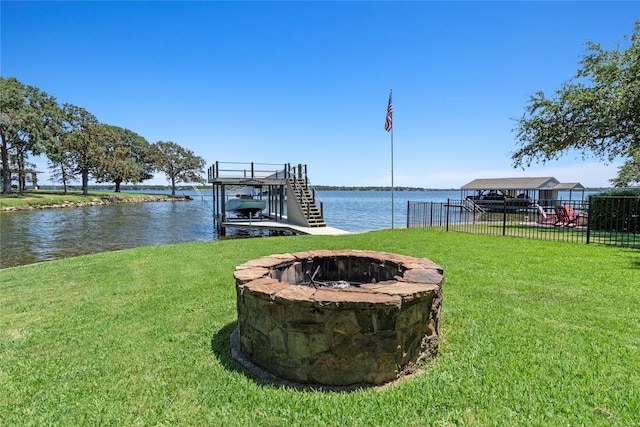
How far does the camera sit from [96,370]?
3150 mm

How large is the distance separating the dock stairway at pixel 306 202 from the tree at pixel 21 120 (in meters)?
31.3

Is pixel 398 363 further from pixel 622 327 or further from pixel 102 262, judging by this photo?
pixel 102 262

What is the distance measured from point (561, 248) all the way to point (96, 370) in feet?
33.0

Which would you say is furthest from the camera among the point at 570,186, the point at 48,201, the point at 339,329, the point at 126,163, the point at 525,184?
the point at 126,163

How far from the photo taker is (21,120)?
32.1 metres

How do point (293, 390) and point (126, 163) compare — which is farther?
point (126, 163)

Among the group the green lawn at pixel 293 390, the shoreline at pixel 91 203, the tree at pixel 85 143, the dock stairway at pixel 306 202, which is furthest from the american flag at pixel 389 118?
the tree at pixel 85 143

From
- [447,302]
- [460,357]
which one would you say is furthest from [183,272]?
[460,357]

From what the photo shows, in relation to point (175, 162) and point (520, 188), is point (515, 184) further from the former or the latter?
point (175, 162)

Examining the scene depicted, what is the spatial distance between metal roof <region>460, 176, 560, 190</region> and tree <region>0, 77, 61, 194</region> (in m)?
44.8

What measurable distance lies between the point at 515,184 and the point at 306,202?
25789 millimetres

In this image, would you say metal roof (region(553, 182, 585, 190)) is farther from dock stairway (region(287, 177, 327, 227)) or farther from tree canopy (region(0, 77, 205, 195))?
tree canopy (region(0, 77, 205, 195))

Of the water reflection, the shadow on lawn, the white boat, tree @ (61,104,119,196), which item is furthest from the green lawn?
tree @ (61,104,119,196)

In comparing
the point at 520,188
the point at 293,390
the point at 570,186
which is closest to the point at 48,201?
the point at 293,390
